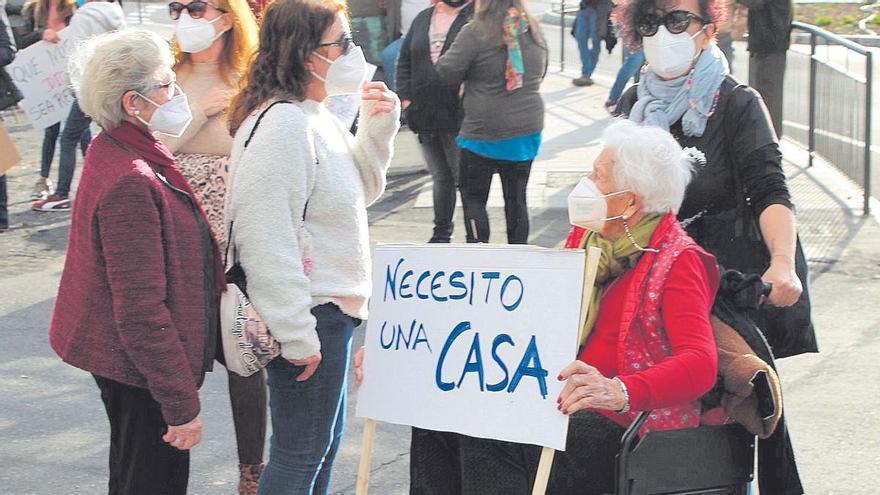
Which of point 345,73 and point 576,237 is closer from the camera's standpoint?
point 576,237

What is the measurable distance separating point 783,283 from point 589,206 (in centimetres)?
64

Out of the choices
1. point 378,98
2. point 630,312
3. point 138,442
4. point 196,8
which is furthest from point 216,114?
point 630,312

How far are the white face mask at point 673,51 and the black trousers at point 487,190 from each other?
135 inches

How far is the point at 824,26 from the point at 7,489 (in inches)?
783

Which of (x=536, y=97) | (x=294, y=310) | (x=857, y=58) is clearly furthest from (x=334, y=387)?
(x=857, y=58)

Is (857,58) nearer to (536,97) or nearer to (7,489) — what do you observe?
(536,97)

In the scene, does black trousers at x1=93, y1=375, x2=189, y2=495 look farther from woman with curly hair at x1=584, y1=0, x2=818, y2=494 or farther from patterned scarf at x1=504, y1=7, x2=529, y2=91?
patterned scarf at x1=504, y1=7, x2=529, y2=91

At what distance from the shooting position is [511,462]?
344cm

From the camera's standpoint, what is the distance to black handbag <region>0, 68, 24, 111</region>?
30.9 feet

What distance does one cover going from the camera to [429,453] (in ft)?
11.8

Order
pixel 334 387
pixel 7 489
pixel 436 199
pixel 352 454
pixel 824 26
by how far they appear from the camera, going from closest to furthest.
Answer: pixel 334 387 < pixel 7 489 < pixel 352 454 < pixel 436 199 < pixel 824 26

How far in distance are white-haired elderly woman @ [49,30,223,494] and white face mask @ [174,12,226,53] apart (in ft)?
2.85

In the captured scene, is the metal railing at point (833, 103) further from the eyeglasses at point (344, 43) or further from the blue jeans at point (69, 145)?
the eyeglasses at point (344, 43)

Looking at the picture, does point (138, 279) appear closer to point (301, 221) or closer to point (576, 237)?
point (301, 221)
